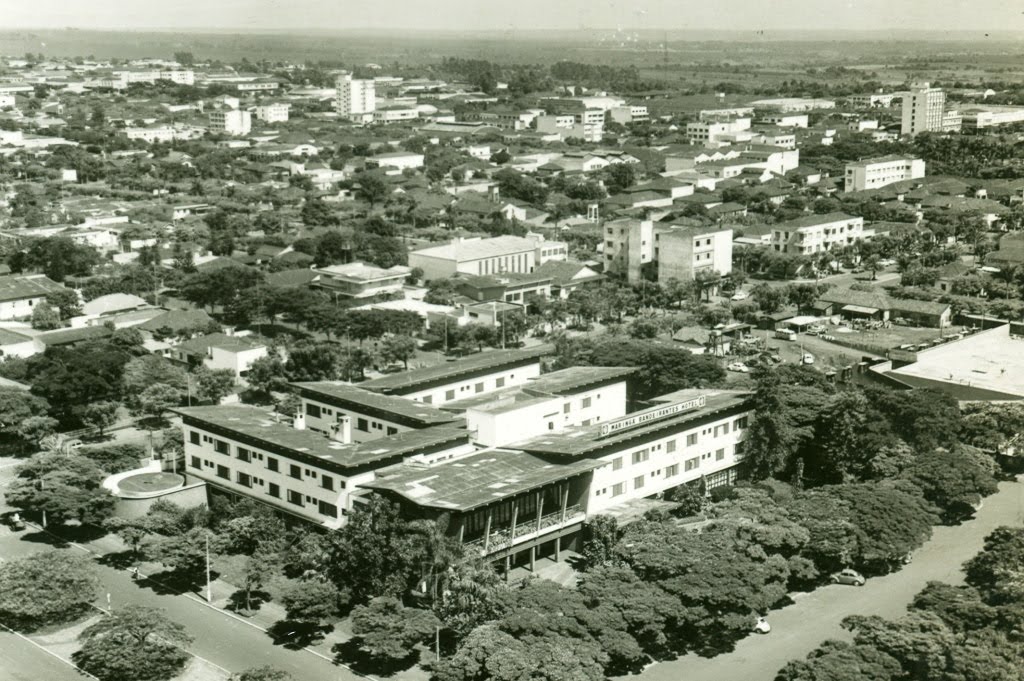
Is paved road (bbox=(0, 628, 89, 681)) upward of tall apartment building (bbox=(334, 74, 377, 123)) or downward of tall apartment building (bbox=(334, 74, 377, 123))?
downward

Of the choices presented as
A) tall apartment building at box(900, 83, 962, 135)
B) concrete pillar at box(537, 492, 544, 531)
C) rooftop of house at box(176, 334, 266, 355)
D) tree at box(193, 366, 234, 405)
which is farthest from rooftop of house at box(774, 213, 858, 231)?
tall apartment building at box(900, 83, 962, 135)

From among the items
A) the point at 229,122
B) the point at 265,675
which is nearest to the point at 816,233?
the point at 265,675

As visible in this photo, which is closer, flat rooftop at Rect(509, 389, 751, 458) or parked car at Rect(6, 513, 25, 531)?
flat rooftop at Rect(509, 389, 751, 458)

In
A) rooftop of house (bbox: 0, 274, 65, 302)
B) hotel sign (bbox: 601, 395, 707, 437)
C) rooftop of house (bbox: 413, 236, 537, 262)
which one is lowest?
rooftop of house (bbox: 0, 274, 65, 302)

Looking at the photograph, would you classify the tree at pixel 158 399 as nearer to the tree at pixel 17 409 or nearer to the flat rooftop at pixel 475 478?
the tree at pixel 17 409

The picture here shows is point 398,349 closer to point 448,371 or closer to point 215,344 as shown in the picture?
point 215,344

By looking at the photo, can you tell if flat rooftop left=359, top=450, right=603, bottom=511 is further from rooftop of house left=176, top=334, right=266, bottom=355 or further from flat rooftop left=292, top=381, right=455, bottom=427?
rooftop of house left=176, top=334, right=266, bottom=355

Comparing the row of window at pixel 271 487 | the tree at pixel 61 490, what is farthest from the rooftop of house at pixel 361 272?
the tree at pixel 61 490
